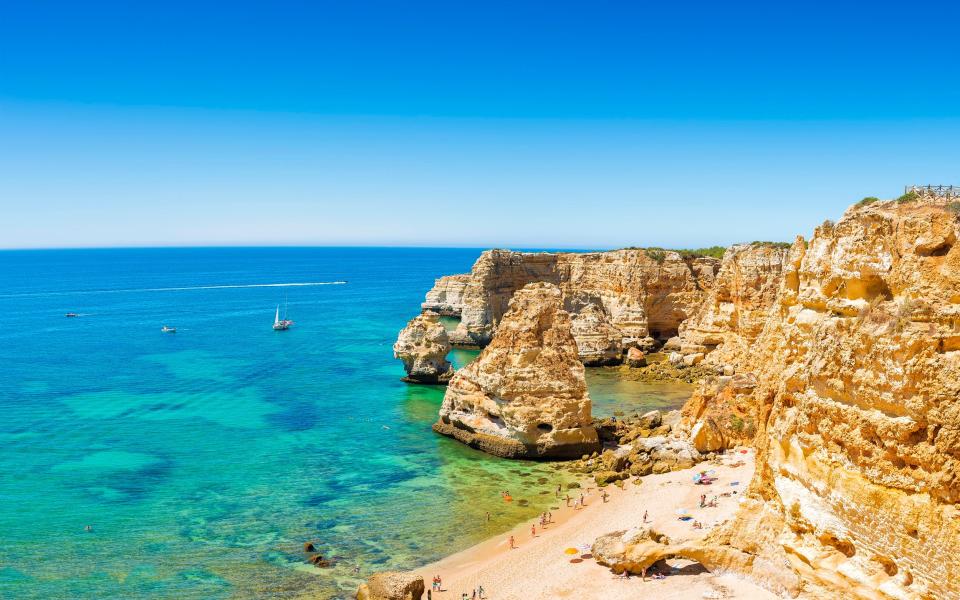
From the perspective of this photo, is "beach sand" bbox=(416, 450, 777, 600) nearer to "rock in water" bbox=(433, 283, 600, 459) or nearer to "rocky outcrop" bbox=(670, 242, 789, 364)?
"rock in water" bbox=(433, 283, 600, 459)

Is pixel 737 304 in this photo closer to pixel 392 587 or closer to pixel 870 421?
pixel 870 421

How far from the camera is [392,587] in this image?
66.3 feet

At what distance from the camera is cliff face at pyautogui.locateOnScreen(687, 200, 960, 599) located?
13.5 metres

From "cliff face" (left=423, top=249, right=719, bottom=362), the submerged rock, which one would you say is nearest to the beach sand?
the submerged rock

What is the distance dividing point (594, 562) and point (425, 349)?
3059cm

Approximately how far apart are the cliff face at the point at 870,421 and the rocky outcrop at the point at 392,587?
1001 centimetres

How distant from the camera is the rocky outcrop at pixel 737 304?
49.8 metres

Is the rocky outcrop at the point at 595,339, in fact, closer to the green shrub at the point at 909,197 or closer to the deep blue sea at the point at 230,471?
the deep blue sea at the point at 230,471

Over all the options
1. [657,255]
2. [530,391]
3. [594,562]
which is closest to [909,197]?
[594,562]

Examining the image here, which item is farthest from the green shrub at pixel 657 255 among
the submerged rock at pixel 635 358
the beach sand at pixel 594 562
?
the beach sand at pixel 594 562

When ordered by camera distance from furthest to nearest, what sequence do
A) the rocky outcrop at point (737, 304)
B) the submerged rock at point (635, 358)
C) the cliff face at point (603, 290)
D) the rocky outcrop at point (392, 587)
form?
1. the cliff face at point (603, 290)
2. the submerged rock at point (635, 358)
3. the rocky outcrop at point (737, 304)
4. the rocky outcrop at point (392, 587)

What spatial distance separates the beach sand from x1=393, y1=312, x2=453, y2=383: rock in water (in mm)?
23308

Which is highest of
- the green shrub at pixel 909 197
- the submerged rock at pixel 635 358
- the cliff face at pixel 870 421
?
the green shrub at pixel 909 197

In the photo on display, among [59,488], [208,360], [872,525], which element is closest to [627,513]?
[872,525]
